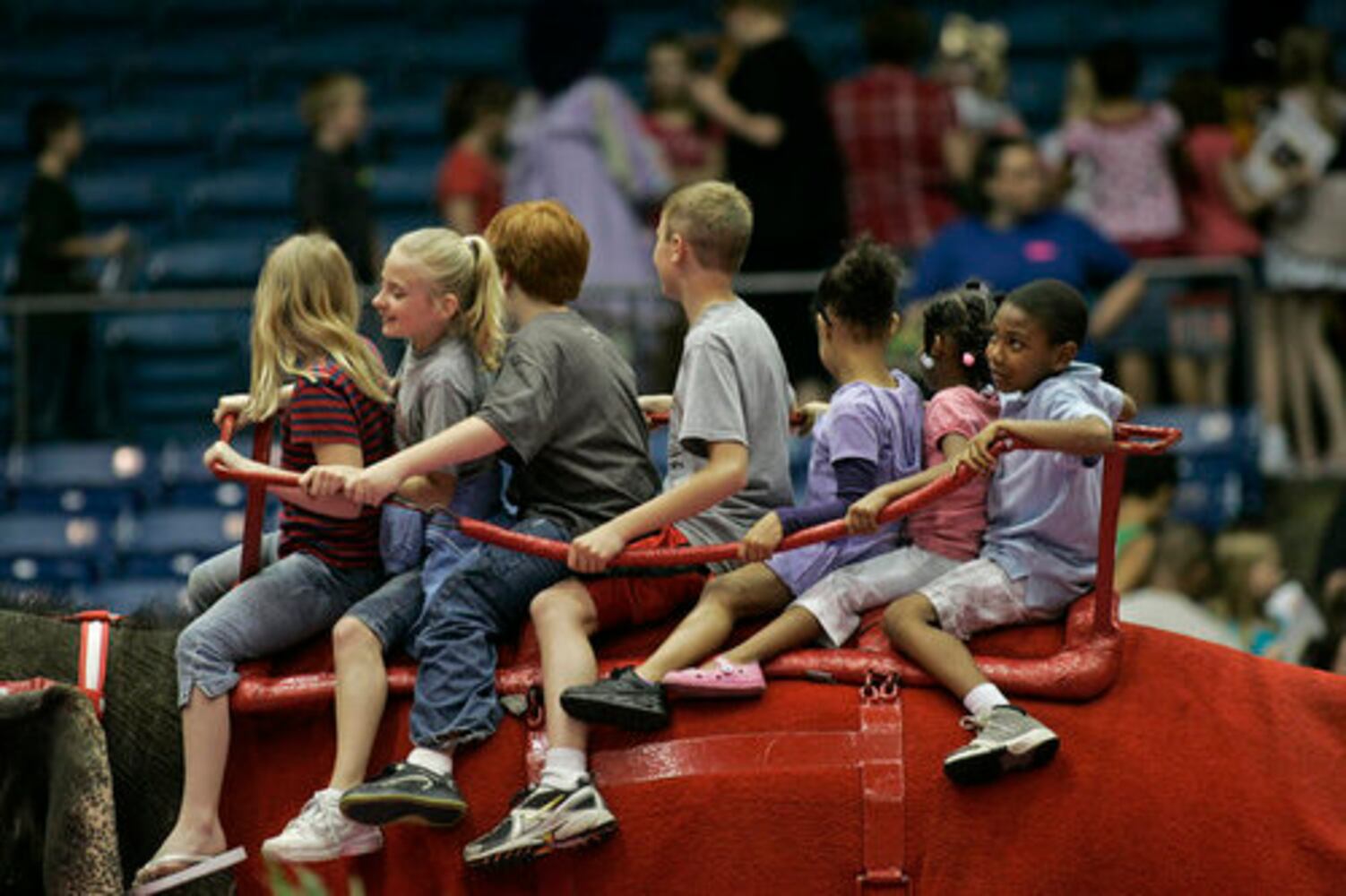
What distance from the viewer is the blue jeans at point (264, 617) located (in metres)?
4.83

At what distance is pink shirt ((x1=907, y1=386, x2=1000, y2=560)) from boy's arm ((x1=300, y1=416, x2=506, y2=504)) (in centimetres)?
92

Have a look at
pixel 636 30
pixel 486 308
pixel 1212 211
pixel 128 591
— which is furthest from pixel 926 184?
pixel 486 308

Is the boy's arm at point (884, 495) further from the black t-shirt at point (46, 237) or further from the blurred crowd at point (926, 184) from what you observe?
the black t-shirt at point (46, 237)

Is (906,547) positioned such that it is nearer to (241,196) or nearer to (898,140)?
(898,140)

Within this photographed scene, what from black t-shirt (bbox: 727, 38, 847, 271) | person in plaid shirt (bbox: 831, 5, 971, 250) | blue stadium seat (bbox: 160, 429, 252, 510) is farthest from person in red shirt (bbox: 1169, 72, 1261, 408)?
blue stadium seat (bbox: 160, 429, 252, 510)

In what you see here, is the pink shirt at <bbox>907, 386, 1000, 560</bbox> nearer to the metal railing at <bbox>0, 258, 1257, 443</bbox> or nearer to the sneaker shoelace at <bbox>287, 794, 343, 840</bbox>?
the sneaker shoelace at <bbox>287, 794, 343, 840</bbox>

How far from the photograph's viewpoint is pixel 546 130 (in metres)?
9.36

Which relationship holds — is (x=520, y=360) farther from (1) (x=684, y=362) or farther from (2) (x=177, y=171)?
(2) (x=177, y=171)

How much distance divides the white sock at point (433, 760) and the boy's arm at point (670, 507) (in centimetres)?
47

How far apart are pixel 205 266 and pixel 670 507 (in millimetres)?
6579

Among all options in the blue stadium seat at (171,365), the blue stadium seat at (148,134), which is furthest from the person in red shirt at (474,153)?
the blue stadium seat at (148,134)

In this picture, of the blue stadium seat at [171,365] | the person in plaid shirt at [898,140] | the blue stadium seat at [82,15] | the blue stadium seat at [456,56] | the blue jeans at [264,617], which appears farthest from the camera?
the blue stadium seat at [82,15]

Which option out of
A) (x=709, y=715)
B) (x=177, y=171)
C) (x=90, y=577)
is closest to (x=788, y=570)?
(x=709, y=715)

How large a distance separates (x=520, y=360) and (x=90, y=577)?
16.2 feet
